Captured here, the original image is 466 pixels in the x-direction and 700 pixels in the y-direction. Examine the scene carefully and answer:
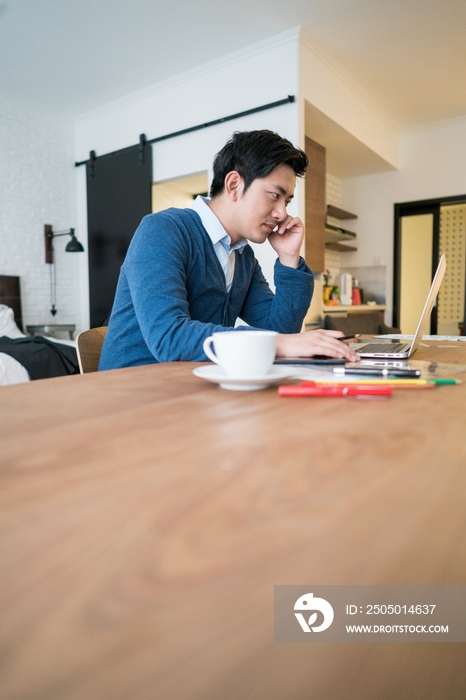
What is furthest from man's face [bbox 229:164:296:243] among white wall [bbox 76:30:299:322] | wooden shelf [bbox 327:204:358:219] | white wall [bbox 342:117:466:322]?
white wall [bbox 342:117:466:322]

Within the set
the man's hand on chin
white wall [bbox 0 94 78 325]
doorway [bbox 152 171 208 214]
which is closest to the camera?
the man's hand on chin

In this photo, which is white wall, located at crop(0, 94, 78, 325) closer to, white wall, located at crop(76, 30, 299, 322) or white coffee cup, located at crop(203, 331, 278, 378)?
white wall, located at crop(76, 30, 299, 322)

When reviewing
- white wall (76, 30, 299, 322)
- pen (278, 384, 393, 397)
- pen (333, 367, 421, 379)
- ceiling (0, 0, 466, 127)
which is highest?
ceiling (0, 0, 466, 127)

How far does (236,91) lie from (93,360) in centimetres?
335

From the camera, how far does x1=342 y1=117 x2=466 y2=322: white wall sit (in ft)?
17.1

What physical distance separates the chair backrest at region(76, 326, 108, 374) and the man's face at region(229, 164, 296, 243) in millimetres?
510

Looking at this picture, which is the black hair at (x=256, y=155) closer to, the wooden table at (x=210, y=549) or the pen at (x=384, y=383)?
the pen at (x=384, y=383)

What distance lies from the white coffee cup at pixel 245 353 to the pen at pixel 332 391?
5cm

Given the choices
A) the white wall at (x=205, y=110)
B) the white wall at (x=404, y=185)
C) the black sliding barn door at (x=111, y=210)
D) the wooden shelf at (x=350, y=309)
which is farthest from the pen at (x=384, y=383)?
the white wall at (x=404, y=185)

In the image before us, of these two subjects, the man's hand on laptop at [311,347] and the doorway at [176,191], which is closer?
the man's hand on laptop at [311,347]

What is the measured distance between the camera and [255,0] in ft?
10.6

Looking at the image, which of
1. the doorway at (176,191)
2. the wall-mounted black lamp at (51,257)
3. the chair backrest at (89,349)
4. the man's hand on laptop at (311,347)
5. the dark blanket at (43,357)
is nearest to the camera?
the man's hand on laptop at (311,347)

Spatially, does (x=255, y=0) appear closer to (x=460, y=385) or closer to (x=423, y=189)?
(x=423, y=189)

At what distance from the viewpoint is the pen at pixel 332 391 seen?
583mm
